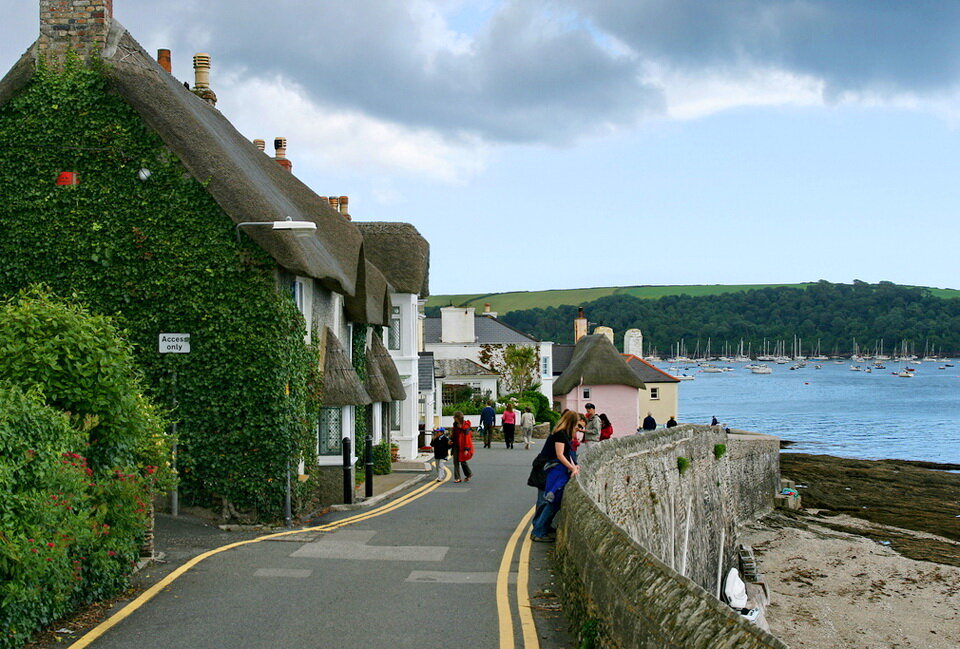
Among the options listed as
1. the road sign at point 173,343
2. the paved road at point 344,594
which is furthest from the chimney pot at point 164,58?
the paved road at point 344,594

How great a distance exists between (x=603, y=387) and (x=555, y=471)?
54315 millimetres

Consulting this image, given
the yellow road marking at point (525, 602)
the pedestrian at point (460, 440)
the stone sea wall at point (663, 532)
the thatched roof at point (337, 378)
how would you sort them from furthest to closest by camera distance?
the pedestrian at point (460, 440) → the thatched roof at point (337, 378) → the yellow road marking at point (525, 602) → the stone sea wall at point (663, 532)

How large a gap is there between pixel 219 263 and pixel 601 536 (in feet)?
32.7

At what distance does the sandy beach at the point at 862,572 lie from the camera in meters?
23.1

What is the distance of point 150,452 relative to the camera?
11.7m

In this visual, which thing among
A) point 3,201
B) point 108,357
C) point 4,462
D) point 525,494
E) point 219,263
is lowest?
point 525,494

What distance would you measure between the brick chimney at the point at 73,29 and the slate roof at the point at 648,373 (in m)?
56.9

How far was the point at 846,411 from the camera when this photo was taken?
113 m

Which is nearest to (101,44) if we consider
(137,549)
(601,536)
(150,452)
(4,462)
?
(150,452)

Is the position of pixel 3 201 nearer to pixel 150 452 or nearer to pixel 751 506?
pixel 150 452

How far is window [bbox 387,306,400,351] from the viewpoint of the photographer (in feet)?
108

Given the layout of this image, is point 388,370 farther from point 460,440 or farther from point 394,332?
point 460,440

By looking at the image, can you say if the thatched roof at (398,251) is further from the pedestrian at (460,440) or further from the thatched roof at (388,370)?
the pedestrian at (460,440)

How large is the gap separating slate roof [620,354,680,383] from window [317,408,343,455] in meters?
52.1
